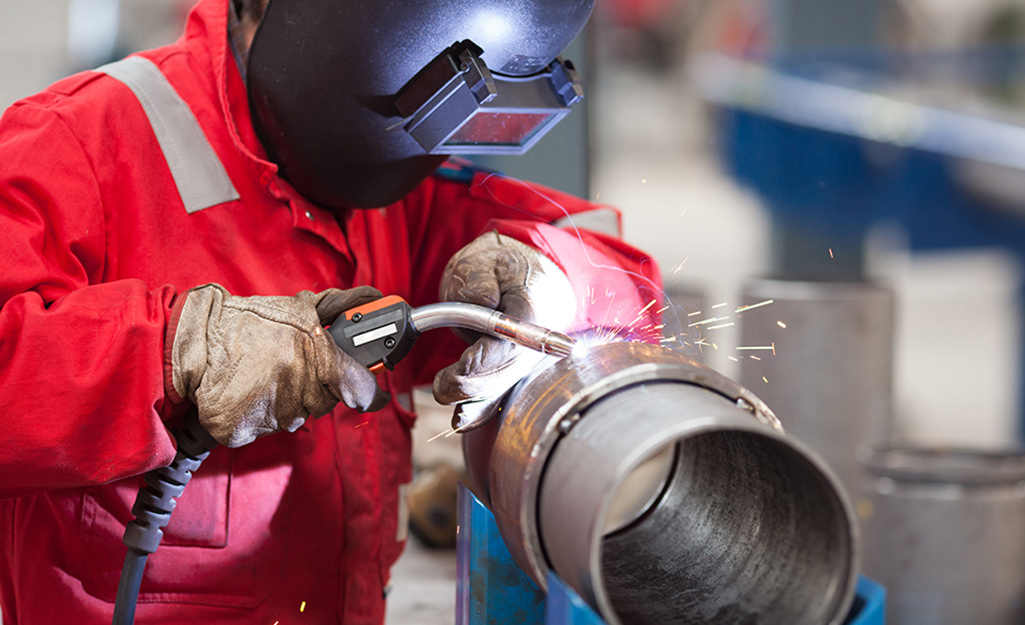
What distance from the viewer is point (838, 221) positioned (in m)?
4.82

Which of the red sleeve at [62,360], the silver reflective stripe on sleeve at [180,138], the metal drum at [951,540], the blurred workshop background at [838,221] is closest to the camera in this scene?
the red sleeve at [62,360]

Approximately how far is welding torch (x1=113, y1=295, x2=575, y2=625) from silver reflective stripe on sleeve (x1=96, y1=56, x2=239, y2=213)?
32 cm

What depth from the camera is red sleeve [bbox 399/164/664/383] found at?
4.65 feet

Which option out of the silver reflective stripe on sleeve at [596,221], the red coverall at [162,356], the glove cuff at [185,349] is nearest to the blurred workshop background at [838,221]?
the silver reflective stripe on sleeve at [596,221]

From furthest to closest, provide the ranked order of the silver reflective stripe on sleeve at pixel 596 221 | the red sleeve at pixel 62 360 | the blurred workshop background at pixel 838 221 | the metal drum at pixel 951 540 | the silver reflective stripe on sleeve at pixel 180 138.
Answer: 1. the blurred workshop background at pixel 838 221
2. the metal drum at pixel 951 540
3. the silver reflective stripe on sleeve at pixel 596 221
4. the silver reflective stripe on sleeve at pixel 180 138
5. the red sleeve at pixel 62 360

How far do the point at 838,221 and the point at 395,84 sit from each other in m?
4.03

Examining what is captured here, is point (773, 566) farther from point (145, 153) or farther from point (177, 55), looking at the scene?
point (177, 55)

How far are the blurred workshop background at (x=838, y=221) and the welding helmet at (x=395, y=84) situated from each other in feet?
1.51

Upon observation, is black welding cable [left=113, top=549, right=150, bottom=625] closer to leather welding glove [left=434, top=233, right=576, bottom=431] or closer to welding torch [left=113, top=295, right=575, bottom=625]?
welding torch [left=113, top=295, right=575, bottom=625]

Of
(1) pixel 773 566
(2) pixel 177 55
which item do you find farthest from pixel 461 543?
(2) pixel 177 55

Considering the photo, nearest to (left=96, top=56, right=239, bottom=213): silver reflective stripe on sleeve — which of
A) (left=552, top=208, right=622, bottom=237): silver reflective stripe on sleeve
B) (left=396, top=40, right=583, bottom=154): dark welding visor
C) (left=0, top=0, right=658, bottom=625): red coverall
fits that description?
(left=0, top=0, right=658, bottom=625): red coverall

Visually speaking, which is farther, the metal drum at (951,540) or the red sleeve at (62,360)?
the metal drum at (951,540)

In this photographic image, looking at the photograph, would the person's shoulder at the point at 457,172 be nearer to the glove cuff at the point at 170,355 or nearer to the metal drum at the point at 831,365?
the glove cuff at the point at 170,355

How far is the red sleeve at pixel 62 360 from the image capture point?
1.05 m
